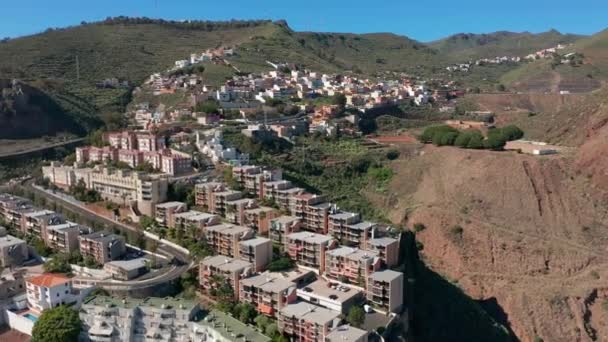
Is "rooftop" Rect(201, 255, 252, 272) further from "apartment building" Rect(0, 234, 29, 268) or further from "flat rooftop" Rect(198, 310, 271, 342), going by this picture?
"apartment building" Rect(0, 234, 29, 268)

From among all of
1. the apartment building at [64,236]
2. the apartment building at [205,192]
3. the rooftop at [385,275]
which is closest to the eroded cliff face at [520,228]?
the rooftop at [385,275]

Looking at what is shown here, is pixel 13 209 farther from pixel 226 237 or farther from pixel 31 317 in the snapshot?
pixel 226 237

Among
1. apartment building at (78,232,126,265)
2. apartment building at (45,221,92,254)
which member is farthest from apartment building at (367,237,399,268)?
apartment building at (45,221,92,254)

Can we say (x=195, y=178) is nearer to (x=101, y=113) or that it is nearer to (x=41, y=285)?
(x=41, y=285)

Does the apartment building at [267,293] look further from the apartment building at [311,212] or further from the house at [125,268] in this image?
the apartment building at [311,212]

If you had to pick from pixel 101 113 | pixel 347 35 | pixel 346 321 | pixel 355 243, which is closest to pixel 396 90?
pixel 101 113
